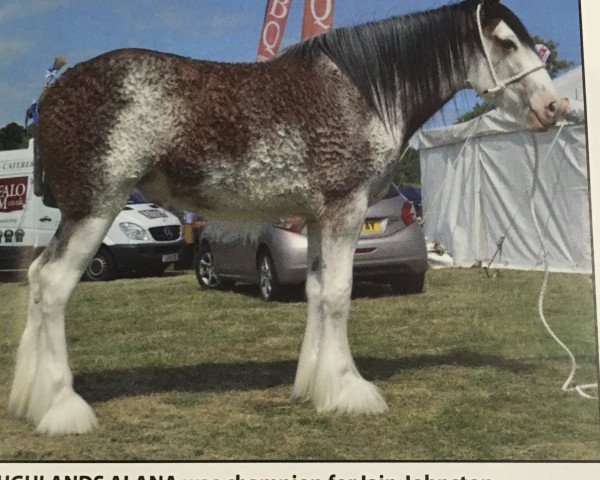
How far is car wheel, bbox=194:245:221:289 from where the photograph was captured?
3772mm

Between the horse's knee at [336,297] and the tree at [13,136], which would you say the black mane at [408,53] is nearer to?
the horse's knee at [336,297]

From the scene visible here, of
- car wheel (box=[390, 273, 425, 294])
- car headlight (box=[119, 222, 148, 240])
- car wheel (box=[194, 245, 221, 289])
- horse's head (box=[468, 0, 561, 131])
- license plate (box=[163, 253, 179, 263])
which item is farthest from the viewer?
car wheel (box=[390, 273, 425, 294])

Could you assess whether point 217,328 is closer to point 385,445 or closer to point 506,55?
point 385,445

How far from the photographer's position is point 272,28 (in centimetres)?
326

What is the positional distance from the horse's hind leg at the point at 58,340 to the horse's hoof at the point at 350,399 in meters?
0.83

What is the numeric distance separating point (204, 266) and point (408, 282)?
1.12 m

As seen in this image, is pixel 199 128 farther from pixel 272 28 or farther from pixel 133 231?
pixel 133 231

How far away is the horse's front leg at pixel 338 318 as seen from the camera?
291 centimetres

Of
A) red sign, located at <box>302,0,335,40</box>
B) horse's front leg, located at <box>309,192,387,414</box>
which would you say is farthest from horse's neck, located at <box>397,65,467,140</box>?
red sign, located at <box>302,0,335,40</box>

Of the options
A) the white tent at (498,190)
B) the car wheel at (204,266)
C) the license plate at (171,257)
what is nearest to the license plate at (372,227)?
the white tent at (498,190)

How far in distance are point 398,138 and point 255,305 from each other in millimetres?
1383

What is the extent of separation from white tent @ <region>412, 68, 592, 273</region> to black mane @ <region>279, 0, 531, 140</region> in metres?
0.73

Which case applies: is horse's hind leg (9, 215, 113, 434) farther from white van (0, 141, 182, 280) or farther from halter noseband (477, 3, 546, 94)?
halter noseband (477, 3, 546, 94)

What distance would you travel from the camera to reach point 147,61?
2.84 meters
